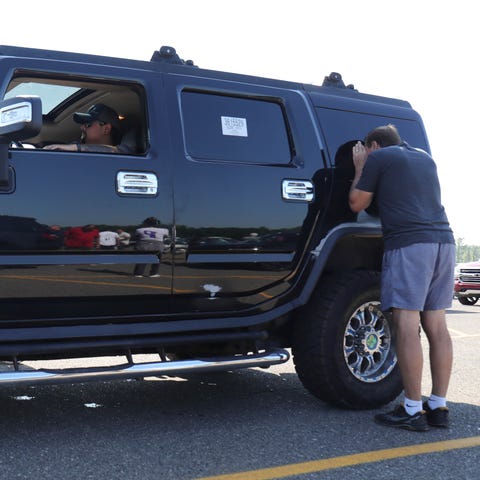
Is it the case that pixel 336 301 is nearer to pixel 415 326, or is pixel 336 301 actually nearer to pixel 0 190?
pixel 415 326

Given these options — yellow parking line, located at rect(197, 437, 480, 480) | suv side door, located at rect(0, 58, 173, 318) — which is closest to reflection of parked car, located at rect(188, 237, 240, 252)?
suv side door, located at rect(0, 58, 173, 318)

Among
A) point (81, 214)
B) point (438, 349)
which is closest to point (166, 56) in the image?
point (81, 214)

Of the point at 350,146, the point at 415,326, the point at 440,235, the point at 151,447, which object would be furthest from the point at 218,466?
the point at 350,146

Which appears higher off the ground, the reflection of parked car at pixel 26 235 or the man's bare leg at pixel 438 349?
the reflection of parked car at pixel 26 235

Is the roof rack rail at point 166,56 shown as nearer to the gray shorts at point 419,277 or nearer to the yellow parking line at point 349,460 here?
the gray shorts at point 419,277

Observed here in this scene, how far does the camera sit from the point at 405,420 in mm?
4047

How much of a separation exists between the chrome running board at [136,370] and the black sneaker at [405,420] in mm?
677

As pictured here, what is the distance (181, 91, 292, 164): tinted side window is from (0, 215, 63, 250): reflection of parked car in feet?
3.02

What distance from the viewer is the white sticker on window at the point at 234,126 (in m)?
4.22

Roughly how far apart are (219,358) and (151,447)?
60cm

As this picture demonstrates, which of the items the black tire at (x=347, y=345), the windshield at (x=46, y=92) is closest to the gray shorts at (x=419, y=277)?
the black tire at (x=347, y=345)

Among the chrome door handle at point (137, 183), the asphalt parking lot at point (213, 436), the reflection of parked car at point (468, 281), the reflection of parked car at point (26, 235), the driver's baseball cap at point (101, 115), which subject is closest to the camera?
the asphalt parking lot at point (213, 436)

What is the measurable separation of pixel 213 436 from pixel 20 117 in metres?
1.91

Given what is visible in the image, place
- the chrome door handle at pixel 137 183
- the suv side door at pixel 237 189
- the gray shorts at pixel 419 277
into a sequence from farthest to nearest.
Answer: the gray shorts at pixel 419 277
the suv side door at pixel 237 189
the chrome door handle at pixel 137 183
